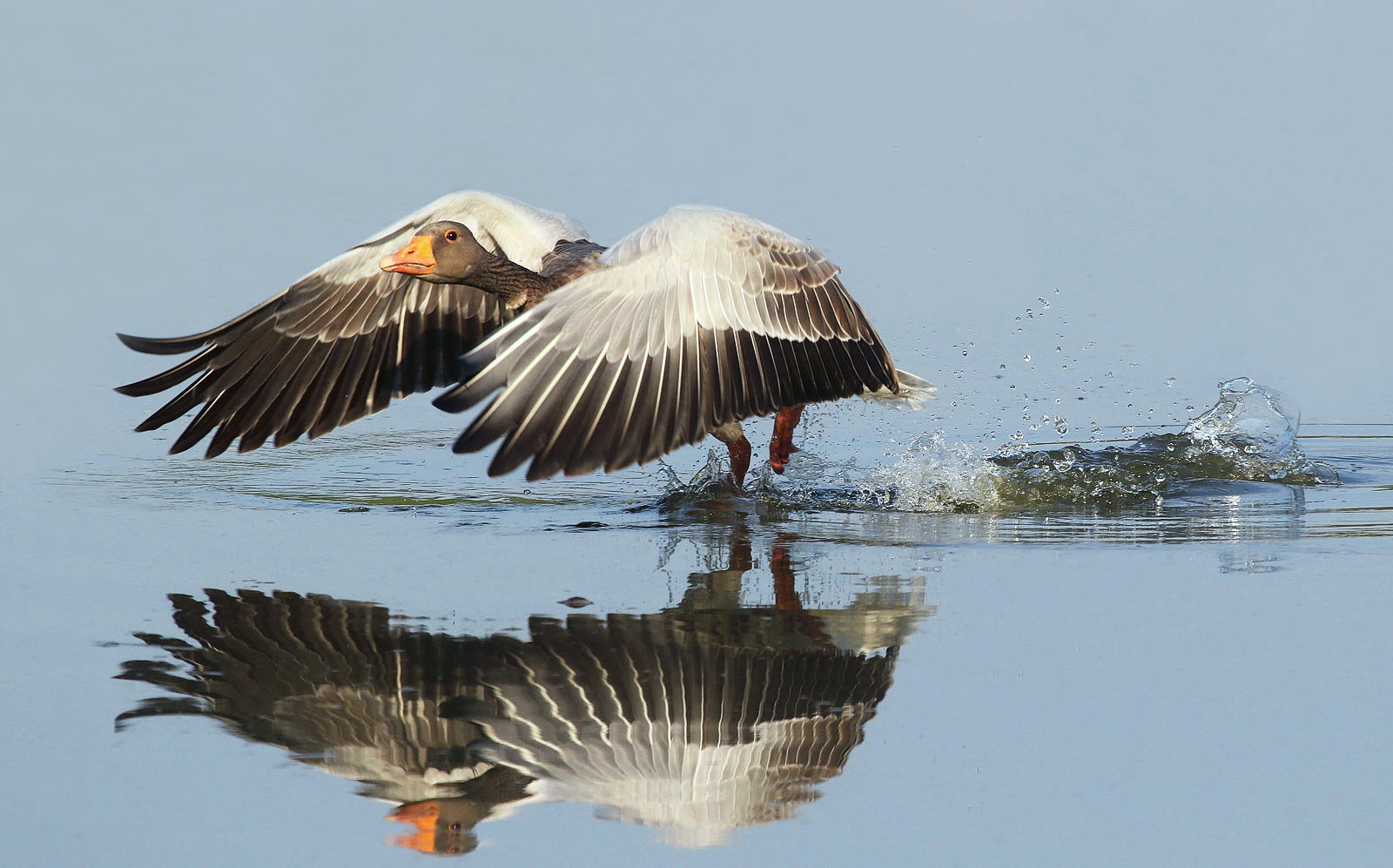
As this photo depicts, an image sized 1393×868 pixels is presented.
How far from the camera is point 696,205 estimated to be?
6723 millimetres

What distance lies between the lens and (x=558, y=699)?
14.5ft

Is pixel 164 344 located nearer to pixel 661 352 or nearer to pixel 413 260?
pixel 413 260

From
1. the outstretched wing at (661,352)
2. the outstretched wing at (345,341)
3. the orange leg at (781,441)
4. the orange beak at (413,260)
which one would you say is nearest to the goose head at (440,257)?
the orange beak at (413,260)

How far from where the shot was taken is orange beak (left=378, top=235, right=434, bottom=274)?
725 cm

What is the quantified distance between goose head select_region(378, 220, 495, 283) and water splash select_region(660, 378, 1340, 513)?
1578mm

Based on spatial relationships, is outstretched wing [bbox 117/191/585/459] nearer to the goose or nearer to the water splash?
the goose

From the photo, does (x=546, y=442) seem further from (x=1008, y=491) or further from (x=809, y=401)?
(x=1008, y=491)

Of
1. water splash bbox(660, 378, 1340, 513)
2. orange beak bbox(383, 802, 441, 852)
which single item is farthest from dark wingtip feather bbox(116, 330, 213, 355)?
orange beak bbox(383, 802, 441, 852)

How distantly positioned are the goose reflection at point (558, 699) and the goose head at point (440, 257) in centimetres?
217

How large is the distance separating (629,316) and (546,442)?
2.39 ft

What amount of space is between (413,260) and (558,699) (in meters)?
3.41

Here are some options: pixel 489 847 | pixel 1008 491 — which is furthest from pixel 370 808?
pixel 1008 491

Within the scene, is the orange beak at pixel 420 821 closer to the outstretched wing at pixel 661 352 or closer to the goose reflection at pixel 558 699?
the goose reflection at pixel 558 699

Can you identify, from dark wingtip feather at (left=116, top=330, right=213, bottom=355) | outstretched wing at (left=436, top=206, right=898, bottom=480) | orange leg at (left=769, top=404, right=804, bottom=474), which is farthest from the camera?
orange leg at (left=769, top=404, right=804, bottom=474)
